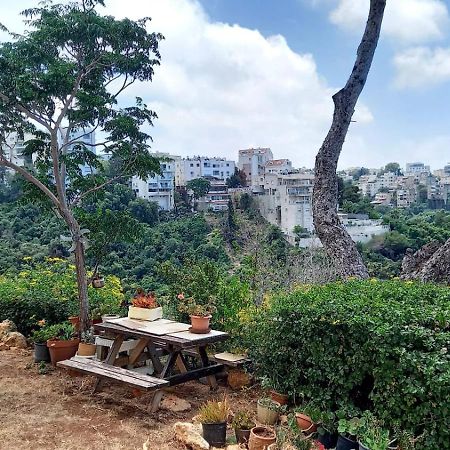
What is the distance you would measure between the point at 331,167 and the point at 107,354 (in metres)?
3.51

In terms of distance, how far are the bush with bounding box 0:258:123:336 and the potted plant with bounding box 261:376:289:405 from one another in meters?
2.69

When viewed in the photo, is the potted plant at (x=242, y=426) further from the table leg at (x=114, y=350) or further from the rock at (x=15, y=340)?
the rock at (x=15, y=340)

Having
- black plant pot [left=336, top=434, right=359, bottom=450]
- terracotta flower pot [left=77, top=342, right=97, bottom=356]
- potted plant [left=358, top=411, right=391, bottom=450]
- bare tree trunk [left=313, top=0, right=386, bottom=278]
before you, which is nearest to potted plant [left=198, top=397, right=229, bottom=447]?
black plant pot [left=336, top=434, right=359, bottom=450]

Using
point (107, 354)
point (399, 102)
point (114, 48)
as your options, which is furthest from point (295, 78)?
point (107, 354)

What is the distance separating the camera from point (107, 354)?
4676 millimetres

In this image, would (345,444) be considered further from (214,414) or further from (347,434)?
(214,414)

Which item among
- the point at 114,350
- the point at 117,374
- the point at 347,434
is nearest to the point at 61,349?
the point at 114,350

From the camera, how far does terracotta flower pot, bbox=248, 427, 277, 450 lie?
9.60ft

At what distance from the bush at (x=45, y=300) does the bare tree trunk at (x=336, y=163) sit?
2.79 meters

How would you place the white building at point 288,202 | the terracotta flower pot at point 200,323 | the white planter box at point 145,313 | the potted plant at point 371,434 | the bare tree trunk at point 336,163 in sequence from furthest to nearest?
the white building at point 288,202 < the bare tree trunk at point 336,163 < the white planter box at point 145,313 < the terracotta flower pot at point 200,323 < the potted plant at point 371,434

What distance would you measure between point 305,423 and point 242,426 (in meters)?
0.42

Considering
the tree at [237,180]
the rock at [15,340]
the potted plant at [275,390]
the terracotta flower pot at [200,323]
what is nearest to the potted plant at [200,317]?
the terracotta flower pot at [200,323]

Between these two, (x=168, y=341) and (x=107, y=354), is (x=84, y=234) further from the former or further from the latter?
(x=168, y=341)

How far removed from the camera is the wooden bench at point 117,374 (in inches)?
142
